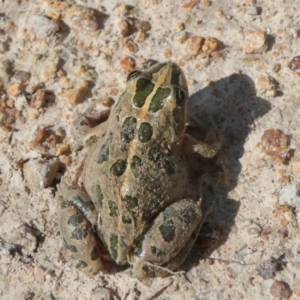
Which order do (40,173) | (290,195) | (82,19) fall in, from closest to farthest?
(290,195) < (40,173) < (82,19)

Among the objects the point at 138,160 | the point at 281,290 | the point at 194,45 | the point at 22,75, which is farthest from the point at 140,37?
the point at 281,290

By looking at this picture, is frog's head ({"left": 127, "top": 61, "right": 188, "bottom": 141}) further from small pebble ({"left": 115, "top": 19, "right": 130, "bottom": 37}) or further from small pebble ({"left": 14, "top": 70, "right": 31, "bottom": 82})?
small pebble ({"left": 14, "top": 70, "right": 31, "bottom": 82})

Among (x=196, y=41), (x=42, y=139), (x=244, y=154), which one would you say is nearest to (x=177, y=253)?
(x=244, y=154)

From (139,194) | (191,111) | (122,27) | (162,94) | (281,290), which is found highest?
(162,94)

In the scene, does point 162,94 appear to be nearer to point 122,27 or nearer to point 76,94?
point 76,94

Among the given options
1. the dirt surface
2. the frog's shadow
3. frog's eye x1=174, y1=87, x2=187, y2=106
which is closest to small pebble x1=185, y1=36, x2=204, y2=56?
the dirt surface

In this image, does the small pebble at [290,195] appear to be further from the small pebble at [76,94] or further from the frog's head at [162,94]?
the small pebble at [76,94]

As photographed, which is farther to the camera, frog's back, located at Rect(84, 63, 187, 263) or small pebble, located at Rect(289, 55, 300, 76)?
small pebble, located at Rect(289, 55, 300, 76)
